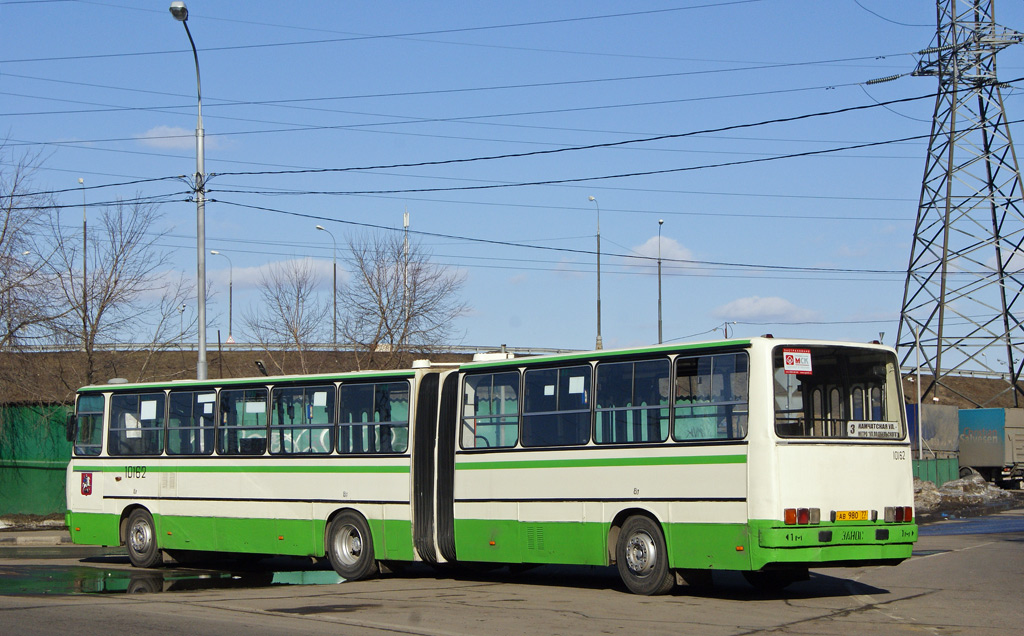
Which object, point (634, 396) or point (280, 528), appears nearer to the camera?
point (634, 396)

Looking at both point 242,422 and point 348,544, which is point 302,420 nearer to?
point 242,422

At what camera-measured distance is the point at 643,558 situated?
43.3 ft

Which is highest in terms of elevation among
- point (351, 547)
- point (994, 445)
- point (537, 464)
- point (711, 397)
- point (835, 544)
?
point (711, 397)

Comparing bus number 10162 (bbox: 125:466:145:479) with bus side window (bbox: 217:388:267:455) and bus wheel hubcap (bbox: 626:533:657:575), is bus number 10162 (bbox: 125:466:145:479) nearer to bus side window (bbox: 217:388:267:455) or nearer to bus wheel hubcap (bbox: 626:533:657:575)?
bus side window (bbox: 217:388:267:455)

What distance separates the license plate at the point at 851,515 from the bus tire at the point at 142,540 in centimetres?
1110

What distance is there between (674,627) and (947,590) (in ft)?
15.8

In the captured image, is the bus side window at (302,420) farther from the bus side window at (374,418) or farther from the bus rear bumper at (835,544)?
the bus rear bumper at (835,544)

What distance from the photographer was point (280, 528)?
16750 millimetres

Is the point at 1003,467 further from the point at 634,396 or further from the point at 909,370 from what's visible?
the point at 634,396

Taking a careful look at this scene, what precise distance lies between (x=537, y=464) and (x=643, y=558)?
190 cm

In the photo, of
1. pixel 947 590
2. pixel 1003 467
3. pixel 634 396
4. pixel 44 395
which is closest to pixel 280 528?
pixel 634 396

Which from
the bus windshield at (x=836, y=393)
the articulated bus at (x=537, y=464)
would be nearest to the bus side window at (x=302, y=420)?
the articulated bus at (x=537, y=464)

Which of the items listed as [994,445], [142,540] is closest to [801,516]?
[142,540]

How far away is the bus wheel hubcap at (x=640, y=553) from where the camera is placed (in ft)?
43.0
